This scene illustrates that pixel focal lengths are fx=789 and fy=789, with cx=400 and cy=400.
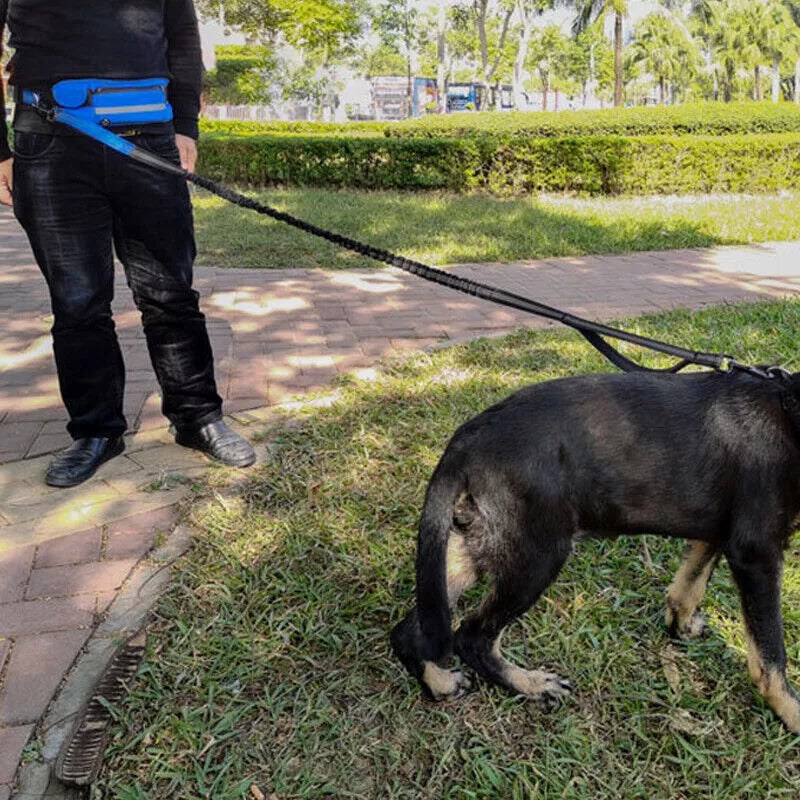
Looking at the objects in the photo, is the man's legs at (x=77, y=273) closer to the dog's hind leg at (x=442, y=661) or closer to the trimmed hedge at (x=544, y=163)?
the dog's hind leg at (x=442, y=661)

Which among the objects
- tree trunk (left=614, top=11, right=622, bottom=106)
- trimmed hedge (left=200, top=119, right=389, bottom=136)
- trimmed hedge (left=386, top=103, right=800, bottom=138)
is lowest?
trimmed hedge (left=386, top=103, right=800, bottom=138)

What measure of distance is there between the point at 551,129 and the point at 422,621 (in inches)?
603

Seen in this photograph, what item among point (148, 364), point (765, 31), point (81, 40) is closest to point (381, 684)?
point (81, 40)

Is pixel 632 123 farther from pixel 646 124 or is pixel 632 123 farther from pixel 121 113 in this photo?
pixel 121 113

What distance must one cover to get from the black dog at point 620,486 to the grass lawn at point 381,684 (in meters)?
0.23

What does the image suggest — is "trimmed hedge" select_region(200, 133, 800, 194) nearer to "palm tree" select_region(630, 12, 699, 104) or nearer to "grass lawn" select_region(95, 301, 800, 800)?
"grass lawn" select_region(95, 301, 800, 800)

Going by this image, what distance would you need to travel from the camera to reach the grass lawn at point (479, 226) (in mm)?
7941

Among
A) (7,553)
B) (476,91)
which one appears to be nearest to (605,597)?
(7,553)

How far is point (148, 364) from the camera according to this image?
15.5ft

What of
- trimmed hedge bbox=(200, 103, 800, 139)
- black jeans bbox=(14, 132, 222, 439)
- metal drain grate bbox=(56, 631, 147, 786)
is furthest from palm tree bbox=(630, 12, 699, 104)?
metal drain grate bbox=(56, 631, 147, 786)

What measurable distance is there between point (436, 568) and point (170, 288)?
1891mm

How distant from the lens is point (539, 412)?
1968 mm

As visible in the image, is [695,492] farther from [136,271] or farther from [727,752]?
[136,271]

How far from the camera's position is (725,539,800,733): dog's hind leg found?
191 cm
